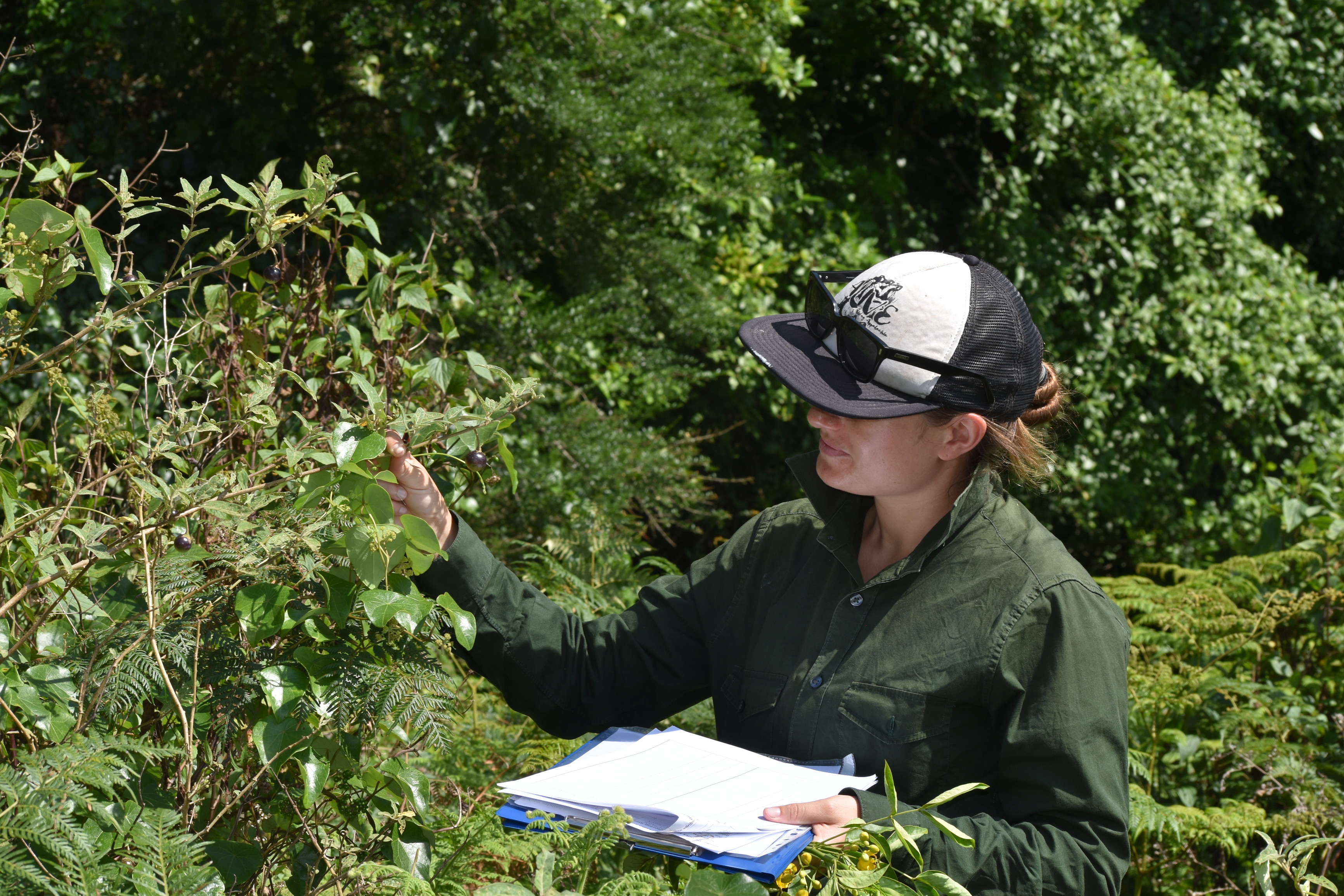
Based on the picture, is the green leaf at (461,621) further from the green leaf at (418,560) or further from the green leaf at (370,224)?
the green leaf at (370,224)

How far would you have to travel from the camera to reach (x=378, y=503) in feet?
4.61

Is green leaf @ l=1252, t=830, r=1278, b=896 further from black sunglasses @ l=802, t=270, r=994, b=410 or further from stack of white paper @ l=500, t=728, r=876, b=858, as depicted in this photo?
black sunglasses @ l=802, t=270, r=994, b=410

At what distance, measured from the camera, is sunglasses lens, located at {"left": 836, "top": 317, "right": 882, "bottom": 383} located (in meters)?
1.80

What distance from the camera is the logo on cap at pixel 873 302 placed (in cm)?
180

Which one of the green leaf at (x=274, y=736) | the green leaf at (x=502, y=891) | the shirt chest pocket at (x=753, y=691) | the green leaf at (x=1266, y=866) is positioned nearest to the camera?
the green leaf at (x=502, y=891)

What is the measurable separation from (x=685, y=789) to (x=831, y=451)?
24.0 inches

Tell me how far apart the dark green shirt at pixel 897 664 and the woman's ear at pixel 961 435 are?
0.07 meters

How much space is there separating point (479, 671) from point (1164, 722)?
7.73 ft

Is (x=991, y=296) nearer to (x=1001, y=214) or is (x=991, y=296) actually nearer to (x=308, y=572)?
(x=308, y=572)

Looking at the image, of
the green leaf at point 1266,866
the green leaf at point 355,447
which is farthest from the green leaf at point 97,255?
the green leaf at point 1266,866

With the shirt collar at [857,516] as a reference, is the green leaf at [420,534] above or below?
above

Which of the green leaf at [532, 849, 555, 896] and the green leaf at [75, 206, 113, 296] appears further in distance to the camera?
the green leaf at [75, 206, 113, 296]

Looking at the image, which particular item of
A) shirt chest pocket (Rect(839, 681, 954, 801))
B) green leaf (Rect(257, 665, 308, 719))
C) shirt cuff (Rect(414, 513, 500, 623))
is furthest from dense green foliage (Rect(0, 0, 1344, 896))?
shirt chest pocket (Rect(839, 681, 954, 801))

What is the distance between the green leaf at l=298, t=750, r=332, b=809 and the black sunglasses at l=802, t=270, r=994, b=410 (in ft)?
3.21
